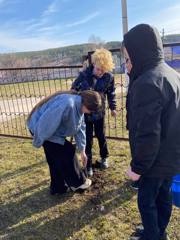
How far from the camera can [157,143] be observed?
2078mm

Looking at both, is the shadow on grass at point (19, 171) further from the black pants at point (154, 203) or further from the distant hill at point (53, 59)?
the distant hill at point (53, 59)

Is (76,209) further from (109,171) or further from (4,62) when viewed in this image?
(4,62)

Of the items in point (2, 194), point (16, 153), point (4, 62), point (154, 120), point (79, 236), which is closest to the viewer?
point (154, 120)

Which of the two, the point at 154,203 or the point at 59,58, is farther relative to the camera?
the point at 59,58

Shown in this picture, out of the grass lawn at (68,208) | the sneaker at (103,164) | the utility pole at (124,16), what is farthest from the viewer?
the utility pole at (124,16)

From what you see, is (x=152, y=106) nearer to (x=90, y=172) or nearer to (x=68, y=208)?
(x=68, y=208)

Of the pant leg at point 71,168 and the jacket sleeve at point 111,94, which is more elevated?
the jacket sleeve at point 111,94

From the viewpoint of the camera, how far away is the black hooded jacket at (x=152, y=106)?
6.55ft

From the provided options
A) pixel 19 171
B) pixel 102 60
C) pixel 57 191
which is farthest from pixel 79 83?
pixel 19 171

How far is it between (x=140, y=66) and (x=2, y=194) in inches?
111

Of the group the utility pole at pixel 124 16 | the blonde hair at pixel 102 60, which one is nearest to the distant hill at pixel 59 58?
the utility pole at pixel 124 16

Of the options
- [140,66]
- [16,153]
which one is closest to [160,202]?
[140,66]

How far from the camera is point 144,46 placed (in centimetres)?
209

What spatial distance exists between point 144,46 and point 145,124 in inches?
21.3
